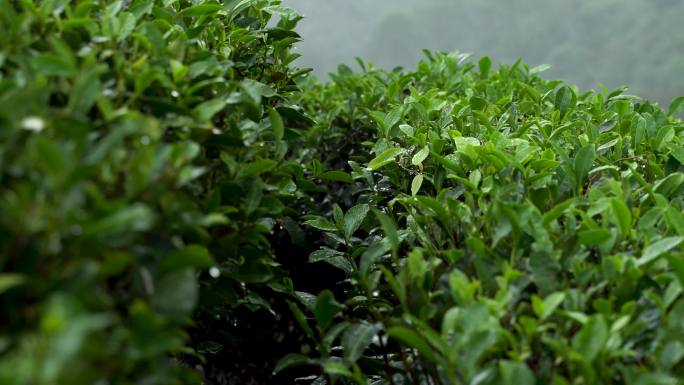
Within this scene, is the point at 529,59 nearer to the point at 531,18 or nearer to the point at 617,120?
the point at 531,18

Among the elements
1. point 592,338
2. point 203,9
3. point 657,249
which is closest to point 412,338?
point 592,338

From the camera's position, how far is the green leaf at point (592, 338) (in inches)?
52.3

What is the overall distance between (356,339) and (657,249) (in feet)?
2.44

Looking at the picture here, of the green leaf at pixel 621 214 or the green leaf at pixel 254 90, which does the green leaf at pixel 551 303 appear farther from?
the green leaf at pixel 254 90

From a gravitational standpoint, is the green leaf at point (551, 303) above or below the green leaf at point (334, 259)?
below

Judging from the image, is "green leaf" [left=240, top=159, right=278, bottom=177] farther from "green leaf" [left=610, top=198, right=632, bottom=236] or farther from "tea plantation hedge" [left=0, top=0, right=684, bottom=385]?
"green leaf" [left=610, top=198, right=632, bottom=236]

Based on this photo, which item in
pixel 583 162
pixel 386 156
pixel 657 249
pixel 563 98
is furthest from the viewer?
pixel 563 98

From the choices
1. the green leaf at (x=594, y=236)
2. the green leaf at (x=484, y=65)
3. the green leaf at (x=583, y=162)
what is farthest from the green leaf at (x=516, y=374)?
the green leaf at (x=484, y=65)

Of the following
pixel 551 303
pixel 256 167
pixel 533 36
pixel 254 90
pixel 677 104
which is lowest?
pixel 551 303

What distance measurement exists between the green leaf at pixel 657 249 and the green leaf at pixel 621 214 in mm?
109

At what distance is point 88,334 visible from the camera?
105 centimetres

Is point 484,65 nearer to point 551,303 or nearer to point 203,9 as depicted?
point 203,9

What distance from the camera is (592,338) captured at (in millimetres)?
1340

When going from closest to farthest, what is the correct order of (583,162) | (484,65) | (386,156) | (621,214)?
1. (621,214)
2. (583,162)
3. (386,156)
4. (484,65)
